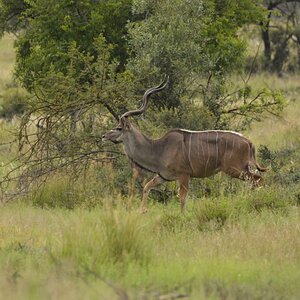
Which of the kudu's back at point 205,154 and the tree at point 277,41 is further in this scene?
the tree at point 277,41

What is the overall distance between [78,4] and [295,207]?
9593 millimetres

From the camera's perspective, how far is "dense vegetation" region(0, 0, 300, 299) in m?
8.20

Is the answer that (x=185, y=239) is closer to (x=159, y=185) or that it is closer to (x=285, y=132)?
(x=159, y=185)

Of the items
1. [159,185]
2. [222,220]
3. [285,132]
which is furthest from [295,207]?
[285,132]

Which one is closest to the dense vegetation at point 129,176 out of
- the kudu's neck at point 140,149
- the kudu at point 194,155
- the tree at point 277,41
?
the kudu at point 194,155

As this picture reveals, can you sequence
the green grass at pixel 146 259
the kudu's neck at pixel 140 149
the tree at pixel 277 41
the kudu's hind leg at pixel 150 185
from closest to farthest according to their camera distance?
the green grass at pixel 146 259, the kudu's hind leg at pixel 150 185, the kudu's neck at pixel 140 149, the tree at pixel 277 41

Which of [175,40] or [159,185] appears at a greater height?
[175,40]

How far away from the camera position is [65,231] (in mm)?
8930

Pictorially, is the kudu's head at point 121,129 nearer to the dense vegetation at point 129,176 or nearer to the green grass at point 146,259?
the dense vegetation at point 129,176

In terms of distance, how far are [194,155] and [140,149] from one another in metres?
0.82

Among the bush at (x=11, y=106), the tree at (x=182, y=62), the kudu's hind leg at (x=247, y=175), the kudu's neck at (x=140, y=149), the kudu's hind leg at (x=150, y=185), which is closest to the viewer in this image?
the kudu's hind leg at (x=150, y=185)

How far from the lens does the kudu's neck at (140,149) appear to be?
13531mm

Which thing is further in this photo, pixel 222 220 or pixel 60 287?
pixel 222 220

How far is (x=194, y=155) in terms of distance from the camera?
1330 centimetres
